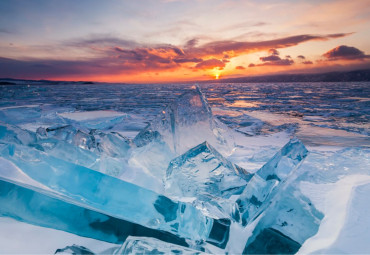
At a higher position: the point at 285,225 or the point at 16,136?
the point at 16,136

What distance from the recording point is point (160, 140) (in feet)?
6.11

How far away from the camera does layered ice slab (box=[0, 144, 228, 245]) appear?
91 cm

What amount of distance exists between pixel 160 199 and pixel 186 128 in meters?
1.15

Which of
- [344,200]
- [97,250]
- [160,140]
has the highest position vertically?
[160,140]

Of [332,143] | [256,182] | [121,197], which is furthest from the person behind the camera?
[332,143]

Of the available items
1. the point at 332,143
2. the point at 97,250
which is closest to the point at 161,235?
the point at 97,250

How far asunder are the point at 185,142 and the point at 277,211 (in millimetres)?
1218

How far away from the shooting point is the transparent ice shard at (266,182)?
3.41 ft

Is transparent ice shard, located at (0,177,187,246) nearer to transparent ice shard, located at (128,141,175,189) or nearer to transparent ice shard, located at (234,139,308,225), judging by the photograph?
transparent ice shard, located at (234,139,308,225)

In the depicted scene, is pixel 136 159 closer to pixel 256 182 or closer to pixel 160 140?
pixel 160 140

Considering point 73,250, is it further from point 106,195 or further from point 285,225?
point 285,225

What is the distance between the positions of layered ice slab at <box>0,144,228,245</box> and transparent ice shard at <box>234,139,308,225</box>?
192 millimetres

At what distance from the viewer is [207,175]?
123 centimetres

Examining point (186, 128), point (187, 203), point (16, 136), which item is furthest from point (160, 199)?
point (16, 136)
